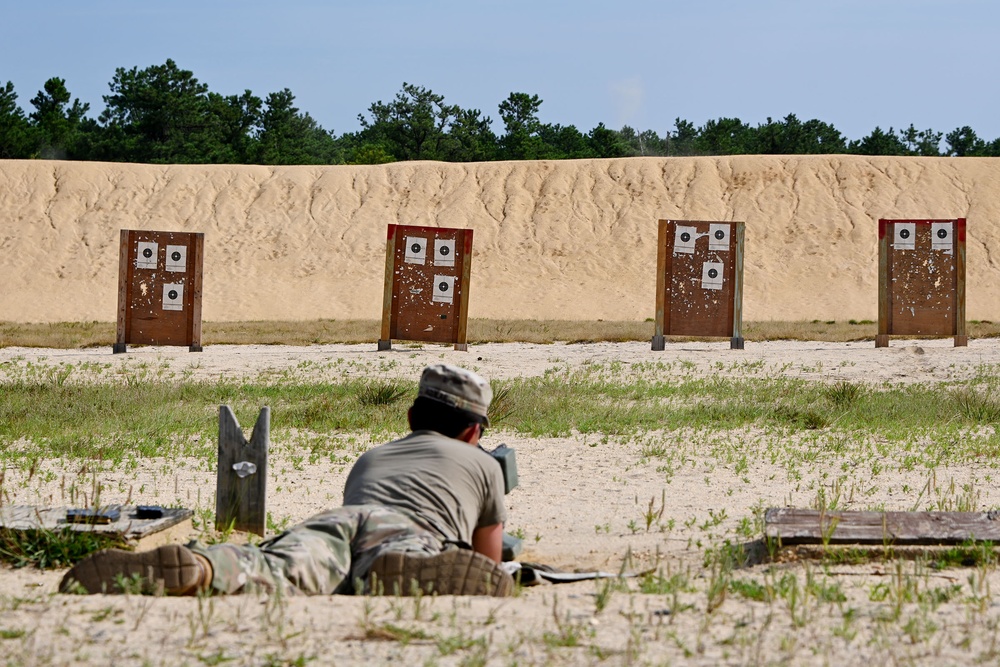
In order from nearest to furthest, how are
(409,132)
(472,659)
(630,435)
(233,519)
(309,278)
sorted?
1. (472,659)
2. (233,519)
3. (630,435)
4. (309,278)
5. (409,132)

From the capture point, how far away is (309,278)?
41969 mm

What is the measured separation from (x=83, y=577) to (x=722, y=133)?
67.0m

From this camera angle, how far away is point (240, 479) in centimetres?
547

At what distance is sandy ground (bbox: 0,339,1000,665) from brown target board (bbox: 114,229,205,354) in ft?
30.6

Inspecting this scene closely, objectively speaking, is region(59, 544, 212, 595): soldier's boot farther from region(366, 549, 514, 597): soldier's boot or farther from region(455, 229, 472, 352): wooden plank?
region(455, 229, 472, 352): wooden plank

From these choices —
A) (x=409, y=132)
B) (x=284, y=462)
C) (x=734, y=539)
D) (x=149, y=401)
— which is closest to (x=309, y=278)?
(x=409, y=132)

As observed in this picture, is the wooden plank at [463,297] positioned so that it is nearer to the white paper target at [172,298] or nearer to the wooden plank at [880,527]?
the white paper target at [172,298]

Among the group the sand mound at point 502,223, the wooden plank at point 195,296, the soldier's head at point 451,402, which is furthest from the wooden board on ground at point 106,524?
the sand mound at point 502,223

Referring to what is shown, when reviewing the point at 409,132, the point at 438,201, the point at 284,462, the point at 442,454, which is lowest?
the point at 284,462

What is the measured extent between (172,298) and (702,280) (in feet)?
25.5

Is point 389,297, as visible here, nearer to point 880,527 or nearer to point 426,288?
point 426,288

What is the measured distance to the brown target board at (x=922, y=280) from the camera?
18125mm

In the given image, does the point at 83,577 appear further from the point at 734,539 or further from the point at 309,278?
the point at 309,278

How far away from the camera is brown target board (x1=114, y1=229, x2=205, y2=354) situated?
17.6m
